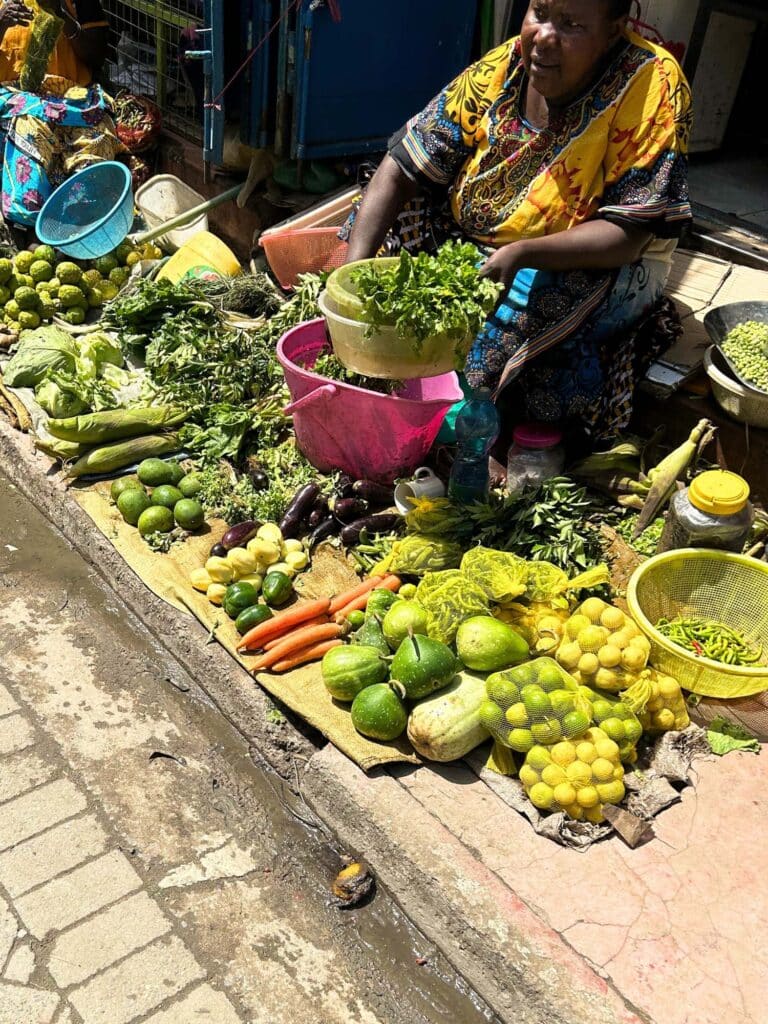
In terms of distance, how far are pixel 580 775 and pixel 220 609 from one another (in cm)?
158

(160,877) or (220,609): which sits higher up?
(220,609)

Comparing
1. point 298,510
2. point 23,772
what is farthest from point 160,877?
point 298,510

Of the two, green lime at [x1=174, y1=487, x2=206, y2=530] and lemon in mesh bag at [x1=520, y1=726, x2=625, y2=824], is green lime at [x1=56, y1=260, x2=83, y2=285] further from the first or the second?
lemon in mesh bag at [x1=520, y1=726, x2=625, y2=824]

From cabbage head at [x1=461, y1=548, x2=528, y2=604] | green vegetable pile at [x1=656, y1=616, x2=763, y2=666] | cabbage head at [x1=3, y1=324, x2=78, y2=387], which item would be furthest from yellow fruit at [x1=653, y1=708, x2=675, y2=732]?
cabbage head at [x1=3, y1=324, x2=78, y2=387]

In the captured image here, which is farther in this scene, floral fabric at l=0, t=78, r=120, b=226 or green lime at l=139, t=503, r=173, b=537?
Result: floral fabric at l=0, t=78, r=120, b=226

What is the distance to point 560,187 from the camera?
3742 millimetres

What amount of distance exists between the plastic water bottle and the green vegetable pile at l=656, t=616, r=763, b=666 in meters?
0.97

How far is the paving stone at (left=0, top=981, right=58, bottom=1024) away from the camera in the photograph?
2.41 m

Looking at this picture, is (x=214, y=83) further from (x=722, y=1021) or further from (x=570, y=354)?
(x=722, y=1021)

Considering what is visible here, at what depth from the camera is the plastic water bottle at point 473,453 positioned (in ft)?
12.6

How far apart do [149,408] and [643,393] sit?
8.03 feet

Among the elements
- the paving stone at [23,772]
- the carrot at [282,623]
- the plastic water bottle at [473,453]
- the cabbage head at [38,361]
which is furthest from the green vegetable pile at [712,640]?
the cabbage head at [38,361]

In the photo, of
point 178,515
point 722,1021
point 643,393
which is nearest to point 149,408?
point 178,515

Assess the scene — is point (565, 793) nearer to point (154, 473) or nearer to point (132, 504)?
point (132, 504)
